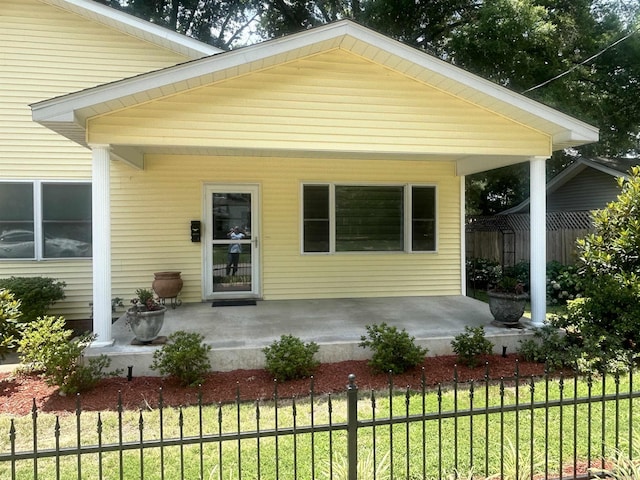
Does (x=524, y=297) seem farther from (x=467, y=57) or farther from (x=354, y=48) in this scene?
(x=467, y=57)

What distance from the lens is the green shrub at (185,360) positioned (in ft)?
15.2

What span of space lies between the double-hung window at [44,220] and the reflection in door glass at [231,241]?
7.99ft

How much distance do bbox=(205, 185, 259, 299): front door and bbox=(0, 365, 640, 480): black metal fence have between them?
4138 mm

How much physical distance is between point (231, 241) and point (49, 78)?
449cm

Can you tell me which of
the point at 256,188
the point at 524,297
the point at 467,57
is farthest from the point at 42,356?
the point at 467,57

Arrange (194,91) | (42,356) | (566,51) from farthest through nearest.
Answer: (566,51) → (194,91) → (42,356)

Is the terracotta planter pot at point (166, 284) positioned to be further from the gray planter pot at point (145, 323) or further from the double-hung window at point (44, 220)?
the gray planter pot at point (145, 323)

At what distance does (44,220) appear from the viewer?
793 cm

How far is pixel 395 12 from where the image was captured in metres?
15.1

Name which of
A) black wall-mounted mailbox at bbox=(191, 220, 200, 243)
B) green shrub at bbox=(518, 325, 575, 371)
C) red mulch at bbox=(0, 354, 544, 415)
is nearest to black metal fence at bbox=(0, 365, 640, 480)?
red mulch at bbox=(0, 354, 544, 415)

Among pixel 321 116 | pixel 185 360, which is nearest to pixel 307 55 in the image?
pixel 321 116

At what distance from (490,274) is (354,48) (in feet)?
28.0

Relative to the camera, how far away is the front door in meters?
8.21

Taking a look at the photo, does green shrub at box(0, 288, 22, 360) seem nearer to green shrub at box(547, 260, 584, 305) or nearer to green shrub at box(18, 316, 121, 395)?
green shrub at box(18, 316, 121, 395)
